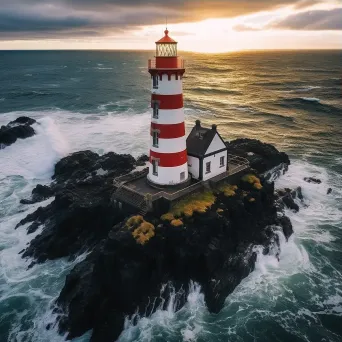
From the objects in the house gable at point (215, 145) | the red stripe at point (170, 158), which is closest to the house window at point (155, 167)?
the red stripe at point (170, 158)

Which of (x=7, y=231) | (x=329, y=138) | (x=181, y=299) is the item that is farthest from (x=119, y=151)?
(x=329, y=138)

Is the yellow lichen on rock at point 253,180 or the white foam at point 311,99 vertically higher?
the yellow lichen on rock at point 253,180

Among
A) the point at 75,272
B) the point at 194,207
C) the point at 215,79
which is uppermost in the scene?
the point at 194,207

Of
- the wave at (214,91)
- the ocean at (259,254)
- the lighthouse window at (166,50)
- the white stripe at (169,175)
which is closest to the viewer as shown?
the ocean at (259,254)

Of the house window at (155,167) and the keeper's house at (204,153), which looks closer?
the house window at (155,167)

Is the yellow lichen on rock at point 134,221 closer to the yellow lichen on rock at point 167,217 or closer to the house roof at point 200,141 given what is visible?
the yellow lichen on rock at point 167,217

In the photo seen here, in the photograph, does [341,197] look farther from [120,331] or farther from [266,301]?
[120,331]

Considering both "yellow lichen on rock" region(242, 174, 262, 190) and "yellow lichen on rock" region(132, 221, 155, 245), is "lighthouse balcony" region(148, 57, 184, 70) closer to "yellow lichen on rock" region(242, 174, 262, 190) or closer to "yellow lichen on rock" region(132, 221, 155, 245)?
"yellow lichen on rock" region(132, 221, 155, 245)
